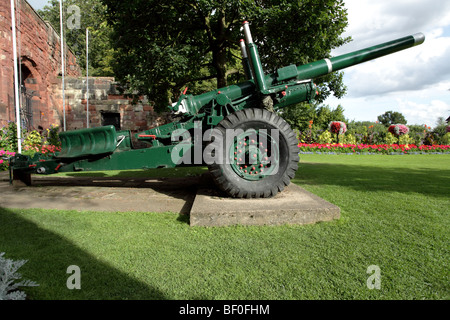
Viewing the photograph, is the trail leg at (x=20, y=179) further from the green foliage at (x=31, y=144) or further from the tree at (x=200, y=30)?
the green foliage at (x=31, y=144)

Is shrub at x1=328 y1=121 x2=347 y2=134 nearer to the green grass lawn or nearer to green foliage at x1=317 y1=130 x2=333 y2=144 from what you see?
green foliage at x1=317 y1=130 x2=333 y2=144

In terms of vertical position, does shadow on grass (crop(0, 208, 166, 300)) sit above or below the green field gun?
below

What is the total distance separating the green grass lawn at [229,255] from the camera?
63.6 inches

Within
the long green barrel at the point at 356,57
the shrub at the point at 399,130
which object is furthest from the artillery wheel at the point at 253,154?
the shrub at the point at 399,130

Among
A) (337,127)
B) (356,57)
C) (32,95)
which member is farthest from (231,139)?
(337,127)

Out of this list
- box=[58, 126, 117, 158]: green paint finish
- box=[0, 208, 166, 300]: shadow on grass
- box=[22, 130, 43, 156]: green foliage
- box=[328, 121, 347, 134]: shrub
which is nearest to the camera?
box=[0, 208, 166, 300]: shadow on grass

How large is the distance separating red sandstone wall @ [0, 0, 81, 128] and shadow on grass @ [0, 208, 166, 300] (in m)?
7.84

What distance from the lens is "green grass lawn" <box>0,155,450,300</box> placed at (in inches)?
63.6

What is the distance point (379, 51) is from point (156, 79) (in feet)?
16.3

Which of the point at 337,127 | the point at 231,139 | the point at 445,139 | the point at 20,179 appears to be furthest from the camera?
the point at 445,139

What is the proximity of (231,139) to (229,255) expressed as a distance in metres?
1.47

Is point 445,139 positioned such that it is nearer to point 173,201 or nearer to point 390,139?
point 390,139

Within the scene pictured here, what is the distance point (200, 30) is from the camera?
7688 millimetres

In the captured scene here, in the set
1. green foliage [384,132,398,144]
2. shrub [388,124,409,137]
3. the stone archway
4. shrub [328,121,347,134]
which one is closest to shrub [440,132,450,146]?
shrub [388,124,409,137]
